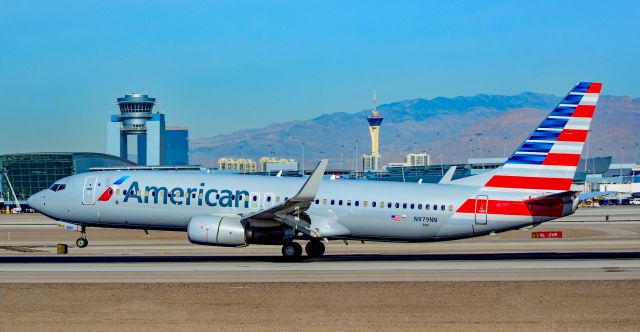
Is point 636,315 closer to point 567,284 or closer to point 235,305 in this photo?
point 567,284

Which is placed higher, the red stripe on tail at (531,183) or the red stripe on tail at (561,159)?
the red stripe on tail at (561,159)

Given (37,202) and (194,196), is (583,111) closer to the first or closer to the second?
(194,196)

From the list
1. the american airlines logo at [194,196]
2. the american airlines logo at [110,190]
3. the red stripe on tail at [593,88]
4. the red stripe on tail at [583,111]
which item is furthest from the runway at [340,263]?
the red stripe on tail at [593,88]

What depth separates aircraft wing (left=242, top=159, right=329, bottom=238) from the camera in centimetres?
3919

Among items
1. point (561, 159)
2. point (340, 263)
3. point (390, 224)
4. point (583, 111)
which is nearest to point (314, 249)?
point (340, 263)

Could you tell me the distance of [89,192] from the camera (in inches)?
1774

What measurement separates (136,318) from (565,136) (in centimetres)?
2470

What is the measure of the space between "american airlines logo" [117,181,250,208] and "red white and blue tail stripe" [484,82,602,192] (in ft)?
42.3

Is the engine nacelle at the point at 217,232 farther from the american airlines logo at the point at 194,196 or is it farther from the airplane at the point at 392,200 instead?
the american airlines logo at the point at 194,196

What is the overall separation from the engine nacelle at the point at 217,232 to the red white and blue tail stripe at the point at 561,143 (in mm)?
12910

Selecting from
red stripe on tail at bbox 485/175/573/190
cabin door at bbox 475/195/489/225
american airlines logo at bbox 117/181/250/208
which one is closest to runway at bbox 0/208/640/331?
cabin door at bbox 475/195/489/225

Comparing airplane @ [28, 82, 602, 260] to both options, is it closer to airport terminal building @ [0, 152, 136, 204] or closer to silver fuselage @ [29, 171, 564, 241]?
silver fuselage @ [29, 171, 564, 241]

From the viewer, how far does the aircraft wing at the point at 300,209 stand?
39188 millimetres

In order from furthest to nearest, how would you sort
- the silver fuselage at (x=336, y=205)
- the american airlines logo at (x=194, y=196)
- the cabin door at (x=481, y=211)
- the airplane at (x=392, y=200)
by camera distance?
the american airlines logo at (x=194, y=196), the silver fuselage at (x=336, y=205), the cabin door at (x=481, y=211), the airplane at (x=392, y=200)
